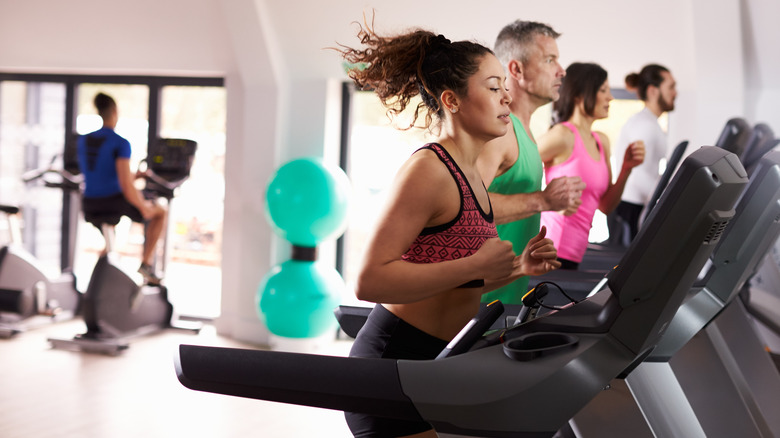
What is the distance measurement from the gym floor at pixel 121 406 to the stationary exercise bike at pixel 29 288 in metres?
0.59

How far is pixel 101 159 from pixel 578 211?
11.5ft

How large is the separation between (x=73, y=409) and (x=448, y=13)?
3141mm

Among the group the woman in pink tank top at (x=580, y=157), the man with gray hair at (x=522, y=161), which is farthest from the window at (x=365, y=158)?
the man with gray hair at (x=522, y=161)

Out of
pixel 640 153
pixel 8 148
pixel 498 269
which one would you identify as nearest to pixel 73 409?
pixel 640 153

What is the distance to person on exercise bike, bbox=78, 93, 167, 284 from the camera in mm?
5098

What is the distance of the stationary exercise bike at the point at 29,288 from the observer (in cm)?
542

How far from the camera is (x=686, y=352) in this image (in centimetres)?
216

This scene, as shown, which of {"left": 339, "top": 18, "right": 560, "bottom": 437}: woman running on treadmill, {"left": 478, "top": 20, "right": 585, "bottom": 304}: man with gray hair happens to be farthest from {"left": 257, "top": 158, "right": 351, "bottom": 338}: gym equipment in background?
{"left": 339, "top": 18, "right": 560, "bottom": 437}: woman running on treadmill

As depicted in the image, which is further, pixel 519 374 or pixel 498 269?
pixel 498 269

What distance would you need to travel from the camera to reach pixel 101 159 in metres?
5.10

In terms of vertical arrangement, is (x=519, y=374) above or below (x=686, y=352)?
above

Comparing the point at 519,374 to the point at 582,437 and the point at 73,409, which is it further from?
the point at 73,409

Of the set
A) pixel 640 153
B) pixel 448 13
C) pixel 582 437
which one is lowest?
pixel 582 437

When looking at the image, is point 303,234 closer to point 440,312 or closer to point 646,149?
point 646,149
